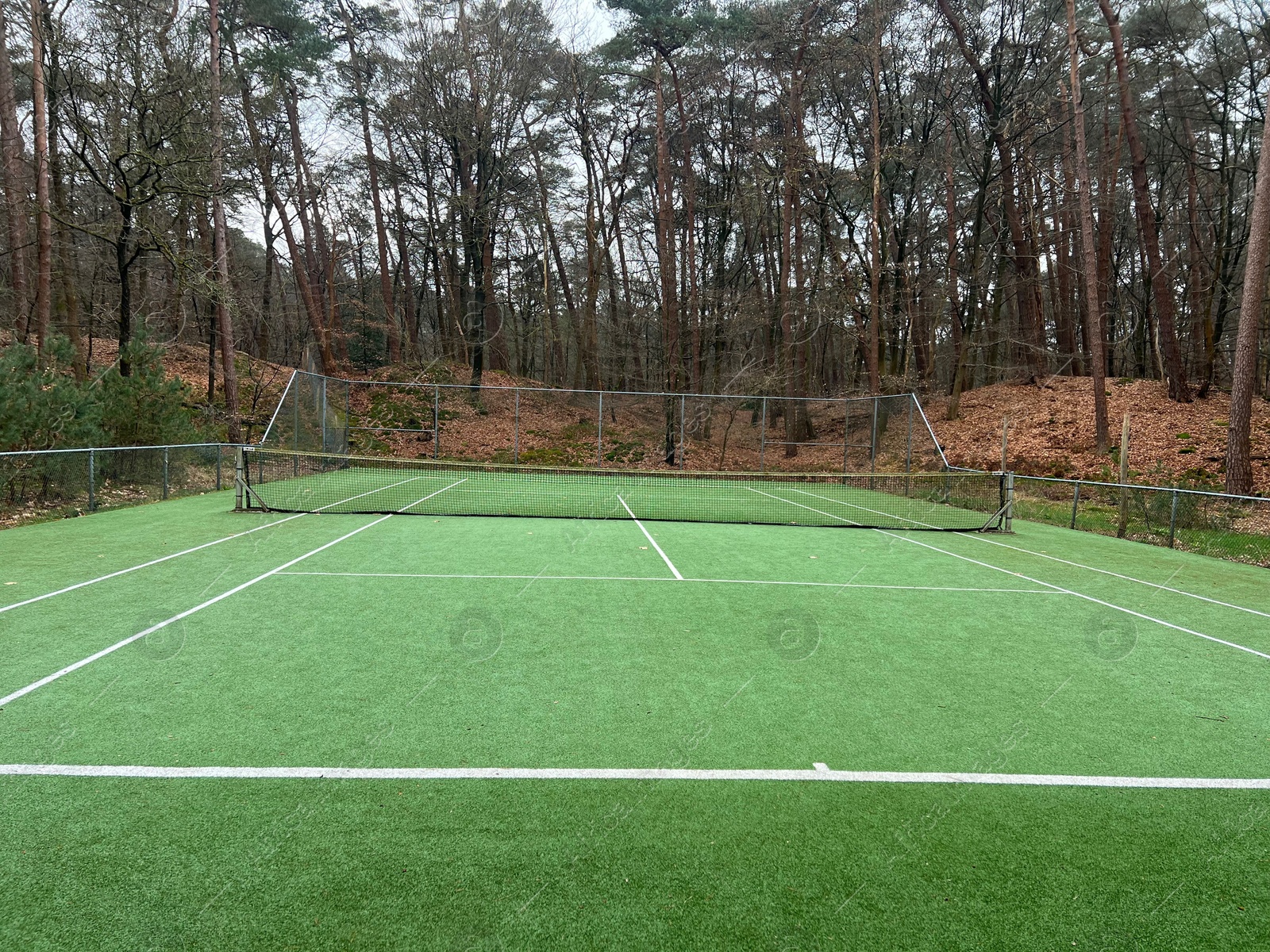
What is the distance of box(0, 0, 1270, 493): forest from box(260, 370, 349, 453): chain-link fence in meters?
2.06

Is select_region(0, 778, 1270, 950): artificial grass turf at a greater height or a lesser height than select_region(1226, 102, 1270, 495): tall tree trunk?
lesser

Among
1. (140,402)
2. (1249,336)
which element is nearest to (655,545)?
(140,402)

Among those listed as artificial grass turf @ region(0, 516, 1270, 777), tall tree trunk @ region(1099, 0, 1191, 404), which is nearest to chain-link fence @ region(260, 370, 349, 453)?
artificial grass turf @ region(0, 516, 1270, 777)

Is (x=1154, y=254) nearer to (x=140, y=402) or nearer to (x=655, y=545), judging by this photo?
(x=655, y=545)

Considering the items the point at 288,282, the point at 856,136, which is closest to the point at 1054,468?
the point at 856,136

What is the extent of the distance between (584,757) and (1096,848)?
2.17 metres

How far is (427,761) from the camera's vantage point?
3.22 m

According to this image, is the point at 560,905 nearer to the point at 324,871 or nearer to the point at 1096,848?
the point at 324,871

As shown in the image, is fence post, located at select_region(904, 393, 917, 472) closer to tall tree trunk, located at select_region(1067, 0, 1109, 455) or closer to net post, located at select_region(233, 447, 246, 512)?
tall tree trunk, located at select_region(1067, 0, 1109, 455)

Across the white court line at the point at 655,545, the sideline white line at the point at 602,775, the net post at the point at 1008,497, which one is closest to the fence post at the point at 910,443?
the net post at the point at 1008,497

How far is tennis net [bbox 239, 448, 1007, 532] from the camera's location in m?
12.6

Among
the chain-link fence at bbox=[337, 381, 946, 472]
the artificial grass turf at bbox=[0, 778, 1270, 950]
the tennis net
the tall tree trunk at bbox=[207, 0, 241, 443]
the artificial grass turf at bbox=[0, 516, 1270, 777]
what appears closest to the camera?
the artificial grass turf at bbox=[0, 778, 1270, 950]

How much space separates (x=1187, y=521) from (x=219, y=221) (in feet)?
66.9

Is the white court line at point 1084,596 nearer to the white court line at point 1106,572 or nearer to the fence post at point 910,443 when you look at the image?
the white court line at point 1106,572
